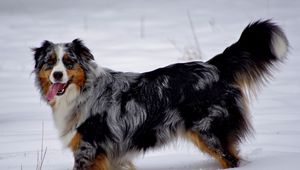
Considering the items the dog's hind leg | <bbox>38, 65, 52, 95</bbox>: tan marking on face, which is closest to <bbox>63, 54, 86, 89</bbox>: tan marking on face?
<bbox>38, 65, 52, 95</bbox>: tan marking on face

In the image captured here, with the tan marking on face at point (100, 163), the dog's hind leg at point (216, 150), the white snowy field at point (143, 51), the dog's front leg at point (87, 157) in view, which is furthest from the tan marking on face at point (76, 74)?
the dog's hind leg at point (216, 150)

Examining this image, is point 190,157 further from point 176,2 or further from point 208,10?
point 176,2


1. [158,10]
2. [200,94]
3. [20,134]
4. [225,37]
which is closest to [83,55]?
[200,94]

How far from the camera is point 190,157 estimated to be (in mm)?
6418

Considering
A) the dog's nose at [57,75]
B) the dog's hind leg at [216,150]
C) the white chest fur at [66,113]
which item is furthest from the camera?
the white chest fur at [66,113]

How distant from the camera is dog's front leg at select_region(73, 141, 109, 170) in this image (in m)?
5.71

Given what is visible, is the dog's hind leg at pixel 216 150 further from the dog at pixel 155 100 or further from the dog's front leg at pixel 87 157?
the dog's front leg at pixel 87 157

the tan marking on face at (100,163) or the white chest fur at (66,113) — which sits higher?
the white chest fur at (66,113)

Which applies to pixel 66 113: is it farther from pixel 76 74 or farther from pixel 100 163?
pixel 100 163

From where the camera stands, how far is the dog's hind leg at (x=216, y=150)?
5711 millimetres

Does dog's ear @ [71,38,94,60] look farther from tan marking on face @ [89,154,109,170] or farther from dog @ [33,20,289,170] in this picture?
tan marking on face @ [89,154,109,170]

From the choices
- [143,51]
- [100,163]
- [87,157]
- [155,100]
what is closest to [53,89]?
[87,157]

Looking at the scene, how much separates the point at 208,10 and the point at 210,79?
1272 centimetres

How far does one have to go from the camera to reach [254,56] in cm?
596
